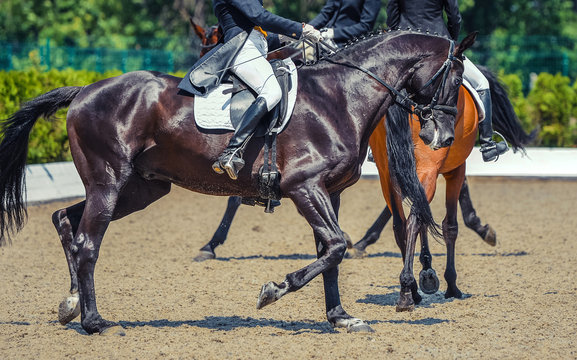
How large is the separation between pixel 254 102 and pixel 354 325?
167cm

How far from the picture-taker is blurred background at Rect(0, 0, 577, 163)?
13.2 meters

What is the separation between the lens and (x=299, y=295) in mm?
7008

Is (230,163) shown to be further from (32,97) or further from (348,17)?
(32,97)

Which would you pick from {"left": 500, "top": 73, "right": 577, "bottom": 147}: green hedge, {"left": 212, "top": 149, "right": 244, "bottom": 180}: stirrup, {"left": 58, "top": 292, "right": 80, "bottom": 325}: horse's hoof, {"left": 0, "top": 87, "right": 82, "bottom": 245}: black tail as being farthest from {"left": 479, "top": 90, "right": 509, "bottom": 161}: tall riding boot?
{"left": 500, "top": 73, "right": 577, "bottom": 147}: green hedge

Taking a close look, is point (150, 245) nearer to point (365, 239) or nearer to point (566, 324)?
point (365, 239)

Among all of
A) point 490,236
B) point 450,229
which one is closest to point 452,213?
point 450,229

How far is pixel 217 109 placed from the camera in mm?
5707

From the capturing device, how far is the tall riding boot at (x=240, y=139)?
17.9 feet

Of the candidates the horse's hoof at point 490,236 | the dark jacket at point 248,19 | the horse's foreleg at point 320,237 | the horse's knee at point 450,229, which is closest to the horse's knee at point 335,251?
the horse's foreleg at point 320,237

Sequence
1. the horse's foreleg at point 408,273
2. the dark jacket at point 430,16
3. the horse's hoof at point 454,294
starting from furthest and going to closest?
1. the dark jacket at point 430,16
2. the horse's hoof at point 454,294
3. the horse's foreleg at point 408,273

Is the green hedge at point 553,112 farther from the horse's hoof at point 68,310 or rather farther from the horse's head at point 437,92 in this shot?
the horse's hoof at point 68,310

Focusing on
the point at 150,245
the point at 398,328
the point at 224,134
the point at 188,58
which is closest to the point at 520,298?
the point at 398,328

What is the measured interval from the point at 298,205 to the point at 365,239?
3524 millimetres

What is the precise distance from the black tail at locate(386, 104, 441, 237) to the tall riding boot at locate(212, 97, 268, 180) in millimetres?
1382
